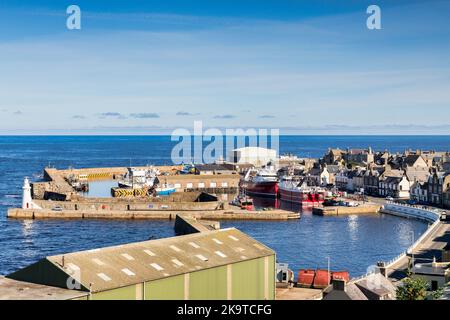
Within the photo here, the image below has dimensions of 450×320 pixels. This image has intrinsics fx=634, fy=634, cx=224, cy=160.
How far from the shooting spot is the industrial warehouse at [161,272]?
21.2 m

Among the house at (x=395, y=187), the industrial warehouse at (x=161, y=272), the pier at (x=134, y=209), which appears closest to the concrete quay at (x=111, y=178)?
the pier at (x=134, y=209)

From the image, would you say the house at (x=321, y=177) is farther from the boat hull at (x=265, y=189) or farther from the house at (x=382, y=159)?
the house at (x=382, y=159)

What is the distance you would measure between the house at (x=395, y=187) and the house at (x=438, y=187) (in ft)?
20.2

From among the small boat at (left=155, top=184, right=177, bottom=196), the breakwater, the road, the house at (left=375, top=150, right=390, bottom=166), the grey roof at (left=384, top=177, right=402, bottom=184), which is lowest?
the road

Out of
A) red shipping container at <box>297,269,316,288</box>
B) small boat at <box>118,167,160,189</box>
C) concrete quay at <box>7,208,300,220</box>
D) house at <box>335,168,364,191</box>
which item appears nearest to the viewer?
red shipping container at <box>297,269,316,288</box>

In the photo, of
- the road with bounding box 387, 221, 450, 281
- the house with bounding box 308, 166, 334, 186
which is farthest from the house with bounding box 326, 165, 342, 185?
the road with bounding box 387, 221, 450, 281

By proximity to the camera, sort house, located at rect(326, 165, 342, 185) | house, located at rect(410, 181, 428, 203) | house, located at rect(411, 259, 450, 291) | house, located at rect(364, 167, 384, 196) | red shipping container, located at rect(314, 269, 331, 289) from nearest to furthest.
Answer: house, located at rect(411, 259, 450, 291), red shipping container, located at rect(314, 269, 331, 289), house, located at rect(410, 181, 428, 203), house, located at rect(364, 167, 384, 196), house, located at rect(326, 165, 342, 185)

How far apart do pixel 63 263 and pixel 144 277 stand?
2863 mm

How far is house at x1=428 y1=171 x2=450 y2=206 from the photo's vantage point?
6644 centimetres

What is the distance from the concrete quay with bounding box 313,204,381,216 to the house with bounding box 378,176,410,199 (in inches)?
389

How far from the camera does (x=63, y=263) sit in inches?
857

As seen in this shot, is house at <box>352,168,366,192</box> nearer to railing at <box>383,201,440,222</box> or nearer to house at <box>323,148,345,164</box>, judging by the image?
railing at <box>383,201,440,222</box>
